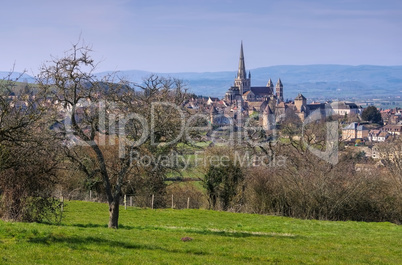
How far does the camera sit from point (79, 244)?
10.3 metres

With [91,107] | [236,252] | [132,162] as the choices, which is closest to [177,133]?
[132,162]

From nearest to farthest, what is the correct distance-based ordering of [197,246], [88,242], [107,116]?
1. [88,242]
2. [197,246]
3. [107,116]

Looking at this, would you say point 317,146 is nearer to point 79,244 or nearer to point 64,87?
point 64,87

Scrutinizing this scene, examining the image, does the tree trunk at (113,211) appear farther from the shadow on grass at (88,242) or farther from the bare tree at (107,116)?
the shadow on grass at (88,242)

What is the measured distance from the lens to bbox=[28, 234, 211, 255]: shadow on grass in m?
10.2

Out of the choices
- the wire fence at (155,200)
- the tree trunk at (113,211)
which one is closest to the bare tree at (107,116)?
the tree trunk at (113,211)

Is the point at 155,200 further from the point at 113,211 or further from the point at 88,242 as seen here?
the point at 88,242

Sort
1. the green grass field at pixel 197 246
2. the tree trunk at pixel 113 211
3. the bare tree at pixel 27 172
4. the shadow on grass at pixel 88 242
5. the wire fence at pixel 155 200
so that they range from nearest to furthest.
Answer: the green grass field at pixel 197 246 → the shadow on grass at pixel 88 242 → the bare tree at pixel 27 172 → the tree trunk at pixel 113 211 → the wire fence at pixel 155 200

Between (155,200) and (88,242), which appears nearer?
(88,242)

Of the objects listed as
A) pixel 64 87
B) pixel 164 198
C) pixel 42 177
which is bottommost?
pixel 164 198

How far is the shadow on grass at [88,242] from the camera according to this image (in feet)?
33.4

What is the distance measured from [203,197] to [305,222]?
11.6 m

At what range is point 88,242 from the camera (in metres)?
10.7

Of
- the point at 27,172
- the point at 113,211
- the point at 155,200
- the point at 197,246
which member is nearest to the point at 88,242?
the point at 197,246
